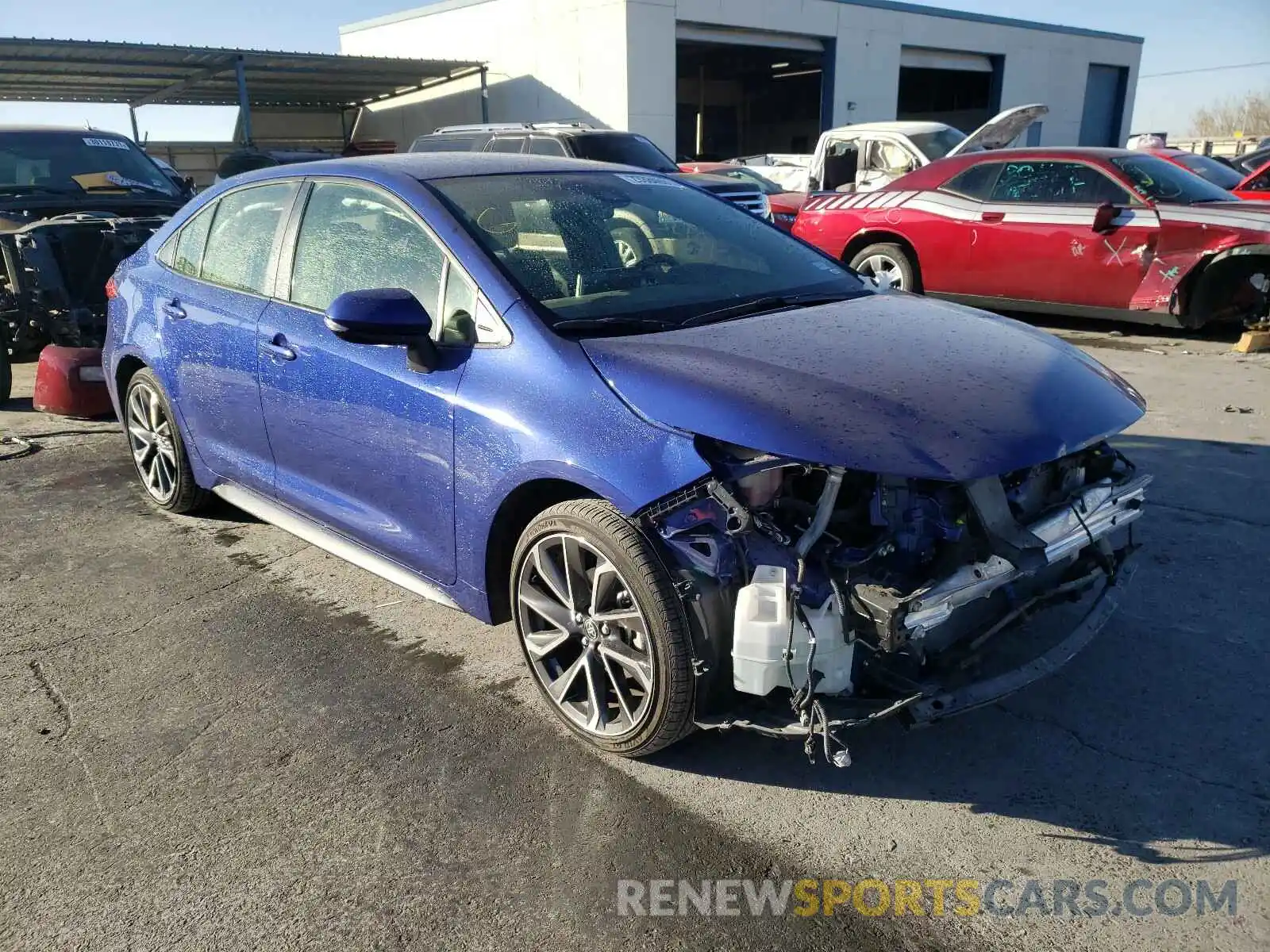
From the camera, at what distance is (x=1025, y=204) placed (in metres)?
8.36

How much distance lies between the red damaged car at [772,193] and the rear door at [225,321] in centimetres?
726

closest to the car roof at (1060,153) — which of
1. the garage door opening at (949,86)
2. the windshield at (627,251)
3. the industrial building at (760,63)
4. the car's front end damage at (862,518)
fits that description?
the windshield at (627,251)

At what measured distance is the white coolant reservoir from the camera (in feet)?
8.00

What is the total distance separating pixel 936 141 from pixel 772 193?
3270mm

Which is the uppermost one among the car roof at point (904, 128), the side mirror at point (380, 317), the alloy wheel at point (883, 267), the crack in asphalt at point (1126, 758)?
the car roof at point (904, 128)

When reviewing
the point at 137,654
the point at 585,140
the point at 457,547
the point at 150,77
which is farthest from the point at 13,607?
the point at 150,77

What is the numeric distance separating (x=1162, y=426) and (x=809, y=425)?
4350 millimetres

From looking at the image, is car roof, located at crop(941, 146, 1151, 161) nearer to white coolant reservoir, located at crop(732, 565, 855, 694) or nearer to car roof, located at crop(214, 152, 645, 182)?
car roof, located at crop(214, 152, 645, 182)

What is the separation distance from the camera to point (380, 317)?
2.90m

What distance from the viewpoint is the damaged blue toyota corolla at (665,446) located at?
2502 mm

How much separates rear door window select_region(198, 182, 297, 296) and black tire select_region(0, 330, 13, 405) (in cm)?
415

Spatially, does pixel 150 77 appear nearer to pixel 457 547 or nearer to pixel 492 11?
pixel 492 11

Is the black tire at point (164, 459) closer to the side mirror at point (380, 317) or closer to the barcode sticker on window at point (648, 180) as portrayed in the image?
the side mirror at point (380, 317)

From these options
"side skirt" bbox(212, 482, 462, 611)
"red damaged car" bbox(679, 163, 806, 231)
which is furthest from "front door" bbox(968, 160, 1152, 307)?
"side skirt" bbox(212, 482, 462, 611)
